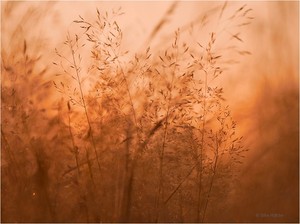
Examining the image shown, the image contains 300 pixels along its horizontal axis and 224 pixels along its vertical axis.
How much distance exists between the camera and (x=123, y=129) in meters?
1.32

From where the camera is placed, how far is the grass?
4.28ft

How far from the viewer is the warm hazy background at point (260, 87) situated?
4.37 ft

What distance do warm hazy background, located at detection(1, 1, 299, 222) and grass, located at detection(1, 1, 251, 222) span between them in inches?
1.5

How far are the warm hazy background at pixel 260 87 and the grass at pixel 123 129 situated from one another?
4 cm

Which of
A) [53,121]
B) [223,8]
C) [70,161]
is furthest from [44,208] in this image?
[223,8]

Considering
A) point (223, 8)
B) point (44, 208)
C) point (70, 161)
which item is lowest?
point (44, 208)

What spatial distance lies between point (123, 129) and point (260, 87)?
0.55 metres

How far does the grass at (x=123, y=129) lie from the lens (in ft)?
4.28

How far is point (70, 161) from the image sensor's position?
1.36 metres

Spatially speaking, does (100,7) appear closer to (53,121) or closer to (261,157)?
(53,121)

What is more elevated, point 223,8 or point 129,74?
point 223,8

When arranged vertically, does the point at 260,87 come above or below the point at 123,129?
above

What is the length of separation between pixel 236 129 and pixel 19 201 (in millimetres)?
891

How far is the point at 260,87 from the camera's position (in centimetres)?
135
